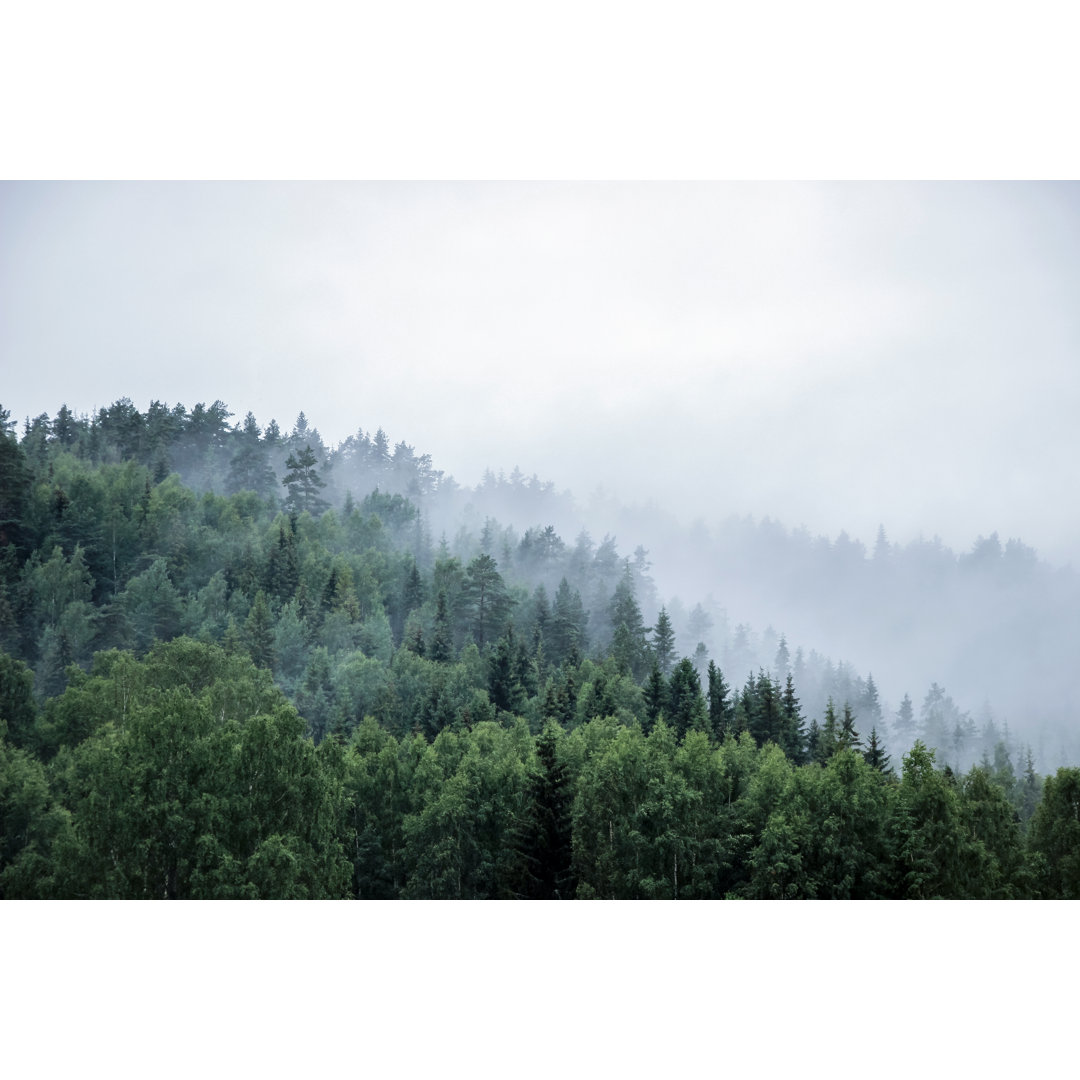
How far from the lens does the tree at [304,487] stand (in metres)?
38.8

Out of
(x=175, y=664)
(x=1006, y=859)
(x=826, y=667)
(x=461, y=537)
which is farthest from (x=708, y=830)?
(x=826, y=667)

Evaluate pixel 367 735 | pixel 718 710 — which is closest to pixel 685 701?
pixel 718 710

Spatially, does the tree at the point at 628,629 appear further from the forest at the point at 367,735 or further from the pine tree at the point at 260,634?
the pine tree at the point at 260,634

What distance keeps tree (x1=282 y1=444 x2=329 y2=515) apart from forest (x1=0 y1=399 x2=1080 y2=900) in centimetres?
217

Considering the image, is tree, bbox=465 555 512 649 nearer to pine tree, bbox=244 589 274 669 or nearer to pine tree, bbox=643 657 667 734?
pine tree, bbox=244 589 274 669

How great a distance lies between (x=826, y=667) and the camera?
166ft

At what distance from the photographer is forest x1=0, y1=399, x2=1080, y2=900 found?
12.8 meters

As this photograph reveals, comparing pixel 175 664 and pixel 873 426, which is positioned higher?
pixel 873 426

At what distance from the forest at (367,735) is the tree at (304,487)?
217cm

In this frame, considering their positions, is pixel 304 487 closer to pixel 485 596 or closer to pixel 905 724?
pixel 485 596

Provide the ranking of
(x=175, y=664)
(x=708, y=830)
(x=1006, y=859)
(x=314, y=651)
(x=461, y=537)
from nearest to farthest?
1. (x=1006, y=859)
2. (x=708, y=830)
3. (x=175, y=664)
4. (x=314, y=651)
5. (x=461, y=537)

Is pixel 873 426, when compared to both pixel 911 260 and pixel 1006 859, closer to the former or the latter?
pixel 911 260

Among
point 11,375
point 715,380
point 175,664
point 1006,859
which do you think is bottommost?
point 1006,859

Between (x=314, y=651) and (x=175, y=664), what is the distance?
620cm
